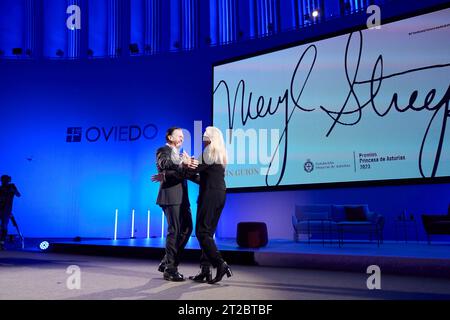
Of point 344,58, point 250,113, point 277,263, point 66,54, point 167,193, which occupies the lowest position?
point 277,263

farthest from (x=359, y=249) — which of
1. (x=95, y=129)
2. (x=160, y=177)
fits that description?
(x=95, y=129)

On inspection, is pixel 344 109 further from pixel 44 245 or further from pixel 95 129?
pixel 95 129

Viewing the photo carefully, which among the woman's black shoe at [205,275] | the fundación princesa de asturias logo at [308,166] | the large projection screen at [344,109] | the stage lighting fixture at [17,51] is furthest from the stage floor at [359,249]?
Result: the stage lighting fixture at [17,51]

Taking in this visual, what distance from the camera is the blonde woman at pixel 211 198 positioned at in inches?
130

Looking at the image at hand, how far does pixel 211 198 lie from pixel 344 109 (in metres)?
3.77

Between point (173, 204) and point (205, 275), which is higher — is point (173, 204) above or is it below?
above

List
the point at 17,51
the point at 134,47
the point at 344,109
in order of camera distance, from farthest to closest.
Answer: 1. the point at 17,51
2. the point at 134,47
3. the point at 344,109

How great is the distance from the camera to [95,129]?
31.2ft

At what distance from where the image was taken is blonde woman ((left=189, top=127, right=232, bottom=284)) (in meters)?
3.31

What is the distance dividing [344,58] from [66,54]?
22.6ft

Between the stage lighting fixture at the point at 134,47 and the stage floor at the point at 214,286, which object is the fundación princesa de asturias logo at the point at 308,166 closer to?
the stage floor at the point at 214,286

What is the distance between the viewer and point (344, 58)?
6395mm
